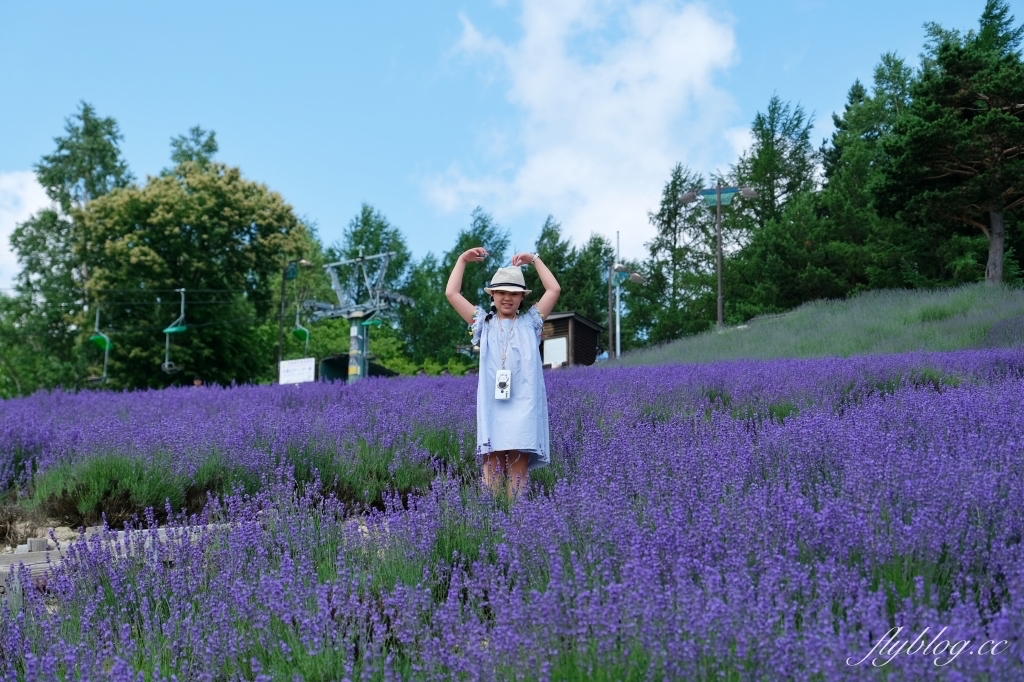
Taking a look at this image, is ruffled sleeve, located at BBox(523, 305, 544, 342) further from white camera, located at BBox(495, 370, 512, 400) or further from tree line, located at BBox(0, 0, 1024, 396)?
tree line, located at BBox(0, 0, 1024, 396)

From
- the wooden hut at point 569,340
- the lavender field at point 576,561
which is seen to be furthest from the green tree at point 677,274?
the lavender field at point 576,561

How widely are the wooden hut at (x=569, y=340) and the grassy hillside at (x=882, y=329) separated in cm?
691

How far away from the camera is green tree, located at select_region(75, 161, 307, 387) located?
30094mm

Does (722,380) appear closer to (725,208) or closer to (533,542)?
(533,542)

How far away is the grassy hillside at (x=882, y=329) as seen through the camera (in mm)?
12742

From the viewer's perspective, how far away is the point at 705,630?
1987 millimetres

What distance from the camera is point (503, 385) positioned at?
4473mm

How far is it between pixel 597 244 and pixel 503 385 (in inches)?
1713

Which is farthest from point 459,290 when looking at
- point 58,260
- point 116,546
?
point 58,260

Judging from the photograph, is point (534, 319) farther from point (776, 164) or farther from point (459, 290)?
point (776, 164)

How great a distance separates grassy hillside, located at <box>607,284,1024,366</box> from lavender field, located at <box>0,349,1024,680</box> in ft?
25.5

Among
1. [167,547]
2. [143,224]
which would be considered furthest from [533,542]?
[143,224]

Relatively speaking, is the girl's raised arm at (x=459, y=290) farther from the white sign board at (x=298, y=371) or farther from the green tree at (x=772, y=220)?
the green tree at (x=772, y=220)

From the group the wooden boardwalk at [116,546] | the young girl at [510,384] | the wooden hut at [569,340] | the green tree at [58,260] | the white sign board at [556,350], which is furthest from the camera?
the green tree at [58,260]
